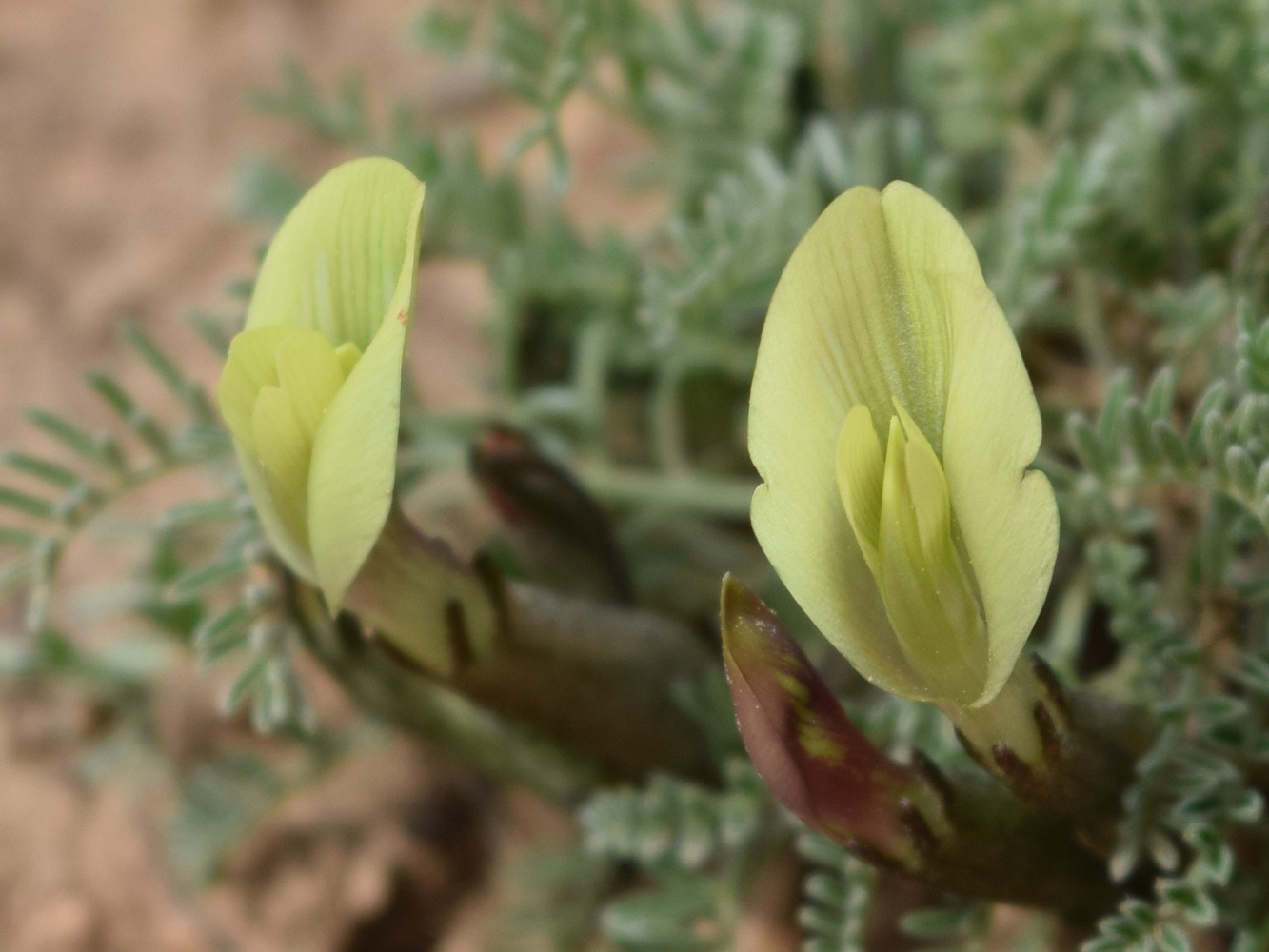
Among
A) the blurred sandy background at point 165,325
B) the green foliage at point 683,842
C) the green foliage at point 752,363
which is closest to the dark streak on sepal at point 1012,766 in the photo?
the green foliage at point 752,363

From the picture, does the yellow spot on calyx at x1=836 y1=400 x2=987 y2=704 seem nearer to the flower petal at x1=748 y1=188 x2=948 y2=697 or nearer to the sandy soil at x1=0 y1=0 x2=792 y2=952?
the flower petal at x1=748 y1=188 x2=948 y2=697

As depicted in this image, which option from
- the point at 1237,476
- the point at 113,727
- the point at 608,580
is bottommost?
the point at 113,727

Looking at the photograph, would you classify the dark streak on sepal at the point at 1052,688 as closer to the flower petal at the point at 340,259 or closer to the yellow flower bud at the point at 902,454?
the yellow flower bud at the point at 902,454

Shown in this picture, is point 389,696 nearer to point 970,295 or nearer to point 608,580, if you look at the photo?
point 608,580

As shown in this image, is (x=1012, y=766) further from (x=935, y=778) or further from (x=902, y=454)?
(x=902, y=454)

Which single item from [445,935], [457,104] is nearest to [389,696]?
[445,935]
